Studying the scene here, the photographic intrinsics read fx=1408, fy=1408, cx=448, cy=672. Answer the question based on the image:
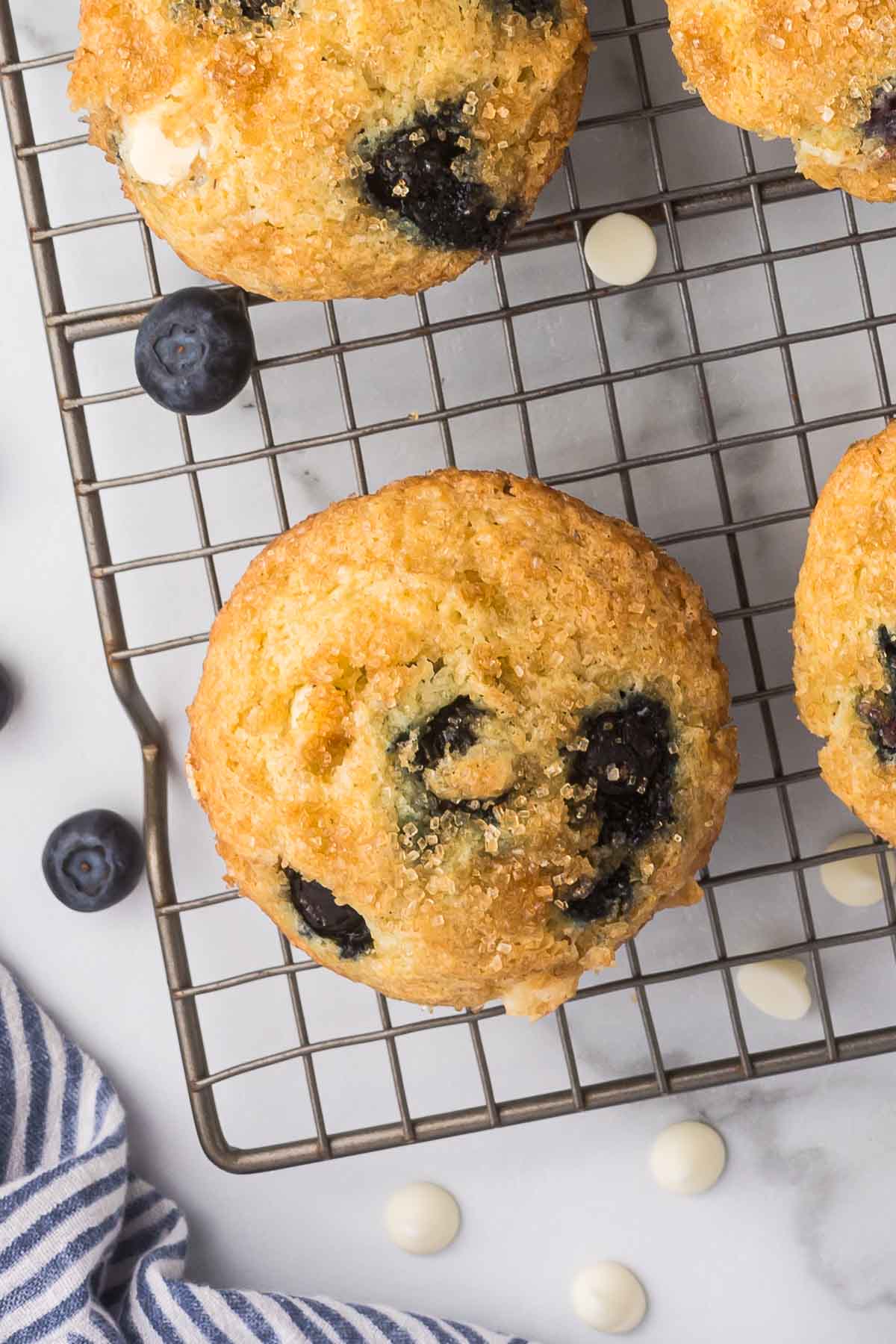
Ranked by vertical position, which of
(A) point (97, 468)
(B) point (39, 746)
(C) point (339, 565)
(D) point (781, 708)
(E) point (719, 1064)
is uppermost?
(A) point (97, 468)

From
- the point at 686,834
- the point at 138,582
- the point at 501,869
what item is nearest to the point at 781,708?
the point at 686,834

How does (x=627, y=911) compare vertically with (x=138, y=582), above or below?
below

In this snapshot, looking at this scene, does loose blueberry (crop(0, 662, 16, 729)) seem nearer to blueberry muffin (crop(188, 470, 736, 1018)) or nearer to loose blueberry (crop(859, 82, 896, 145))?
blueberry muffin (crop(188, 470, 736, 1018))

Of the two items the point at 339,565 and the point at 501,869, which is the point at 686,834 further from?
the point at 339,565

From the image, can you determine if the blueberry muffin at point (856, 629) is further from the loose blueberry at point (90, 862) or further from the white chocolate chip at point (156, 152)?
the loose blueberry at point (90, 862)

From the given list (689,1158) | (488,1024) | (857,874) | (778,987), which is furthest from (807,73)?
(689,1158)

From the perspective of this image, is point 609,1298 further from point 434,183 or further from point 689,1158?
point 434,183
